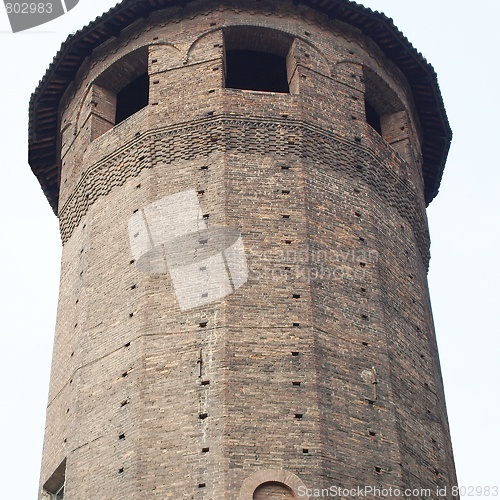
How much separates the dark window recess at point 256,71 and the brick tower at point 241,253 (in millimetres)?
37

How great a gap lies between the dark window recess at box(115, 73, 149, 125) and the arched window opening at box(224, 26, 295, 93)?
1.40 metres

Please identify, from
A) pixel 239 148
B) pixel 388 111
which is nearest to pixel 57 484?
pixel 239 148

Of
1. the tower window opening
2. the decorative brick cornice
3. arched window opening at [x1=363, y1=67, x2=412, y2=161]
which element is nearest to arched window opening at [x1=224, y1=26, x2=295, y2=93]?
arched window opening at [x1=363, y1=67, x2=412, y2=161]

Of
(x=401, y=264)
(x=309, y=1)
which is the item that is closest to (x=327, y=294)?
(x=401, y=264)

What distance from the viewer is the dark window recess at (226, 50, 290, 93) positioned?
1991 centimetres

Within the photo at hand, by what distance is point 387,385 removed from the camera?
1527 centimetres

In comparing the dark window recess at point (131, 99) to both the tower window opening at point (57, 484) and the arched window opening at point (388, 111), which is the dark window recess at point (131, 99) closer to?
the arched window opening at point (388, 111)

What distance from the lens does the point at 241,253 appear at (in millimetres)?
15875

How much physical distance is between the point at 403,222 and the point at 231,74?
4.49 meters

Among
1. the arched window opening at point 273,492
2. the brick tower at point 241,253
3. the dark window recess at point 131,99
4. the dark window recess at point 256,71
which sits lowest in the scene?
the arched window opening at point 273,492

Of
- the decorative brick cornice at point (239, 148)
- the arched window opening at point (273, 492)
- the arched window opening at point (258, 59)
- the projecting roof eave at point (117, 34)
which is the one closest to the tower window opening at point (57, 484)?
the arched window opening at point (273, 492)

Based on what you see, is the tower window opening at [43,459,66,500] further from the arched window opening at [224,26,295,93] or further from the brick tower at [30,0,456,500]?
the arched window opening at [224,26,295,93]

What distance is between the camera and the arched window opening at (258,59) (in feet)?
61.8

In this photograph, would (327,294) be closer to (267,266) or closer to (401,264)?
(267,266)
